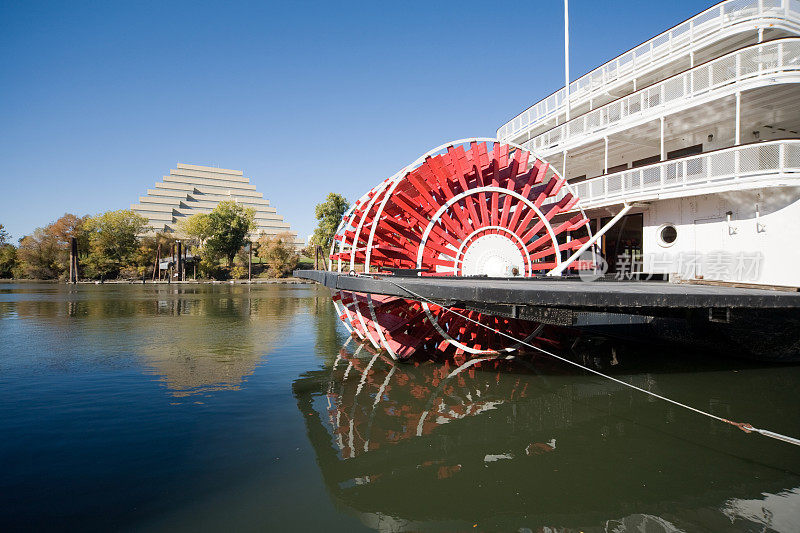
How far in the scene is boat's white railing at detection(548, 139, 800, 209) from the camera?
601cm

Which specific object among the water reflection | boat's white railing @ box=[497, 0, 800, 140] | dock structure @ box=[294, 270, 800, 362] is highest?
boat's white railing @ box=[497, 0, 800, 140]

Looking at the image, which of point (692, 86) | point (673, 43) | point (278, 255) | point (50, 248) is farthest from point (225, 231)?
point (692, 86)

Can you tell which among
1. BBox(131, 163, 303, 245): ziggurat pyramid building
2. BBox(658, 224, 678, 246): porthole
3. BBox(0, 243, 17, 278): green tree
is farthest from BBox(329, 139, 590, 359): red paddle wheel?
BBox(131, 163, 303, 245): ziggurat pyramid building

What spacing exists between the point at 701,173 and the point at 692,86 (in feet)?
5.43

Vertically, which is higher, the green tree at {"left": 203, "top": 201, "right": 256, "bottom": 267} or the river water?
the green tree at {"left": 203, "top": 201, "right": 256, "bottom": 267}

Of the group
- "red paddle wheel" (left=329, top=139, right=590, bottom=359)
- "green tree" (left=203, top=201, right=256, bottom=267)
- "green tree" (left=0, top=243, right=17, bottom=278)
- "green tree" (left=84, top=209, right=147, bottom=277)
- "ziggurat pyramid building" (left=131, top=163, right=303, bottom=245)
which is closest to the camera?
"red paddle wheel" (left=329, top=139, right=590, bottom=359)

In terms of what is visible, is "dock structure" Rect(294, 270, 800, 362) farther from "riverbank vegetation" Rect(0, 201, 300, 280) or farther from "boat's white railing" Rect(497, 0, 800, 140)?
"riverbank vegetation" Rect(0, 201, 300, 280)

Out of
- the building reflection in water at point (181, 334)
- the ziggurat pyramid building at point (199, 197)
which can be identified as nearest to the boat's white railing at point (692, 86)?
the building reflection in water at point (181, 334)

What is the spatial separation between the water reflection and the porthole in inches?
97.6

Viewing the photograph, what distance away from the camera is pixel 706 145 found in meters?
8.37

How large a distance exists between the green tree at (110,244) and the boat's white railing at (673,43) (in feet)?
123

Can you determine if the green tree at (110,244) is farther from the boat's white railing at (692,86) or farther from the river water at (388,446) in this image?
the boat's white railing at (692,86)

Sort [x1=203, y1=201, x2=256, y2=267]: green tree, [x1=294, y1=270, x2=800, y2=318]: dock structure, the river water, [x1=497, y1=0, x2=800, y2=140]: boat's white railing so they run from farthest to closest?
[x1=203, y1=201, x2=256, y2=267]: green tree → [x1=497, y1=0, x2=800, y2=140]: boat's white railing → [x1=294, y1=270, x2=800, y2=318]: dock structure → the river water

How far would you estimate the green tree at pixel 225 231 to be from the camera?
125ft
